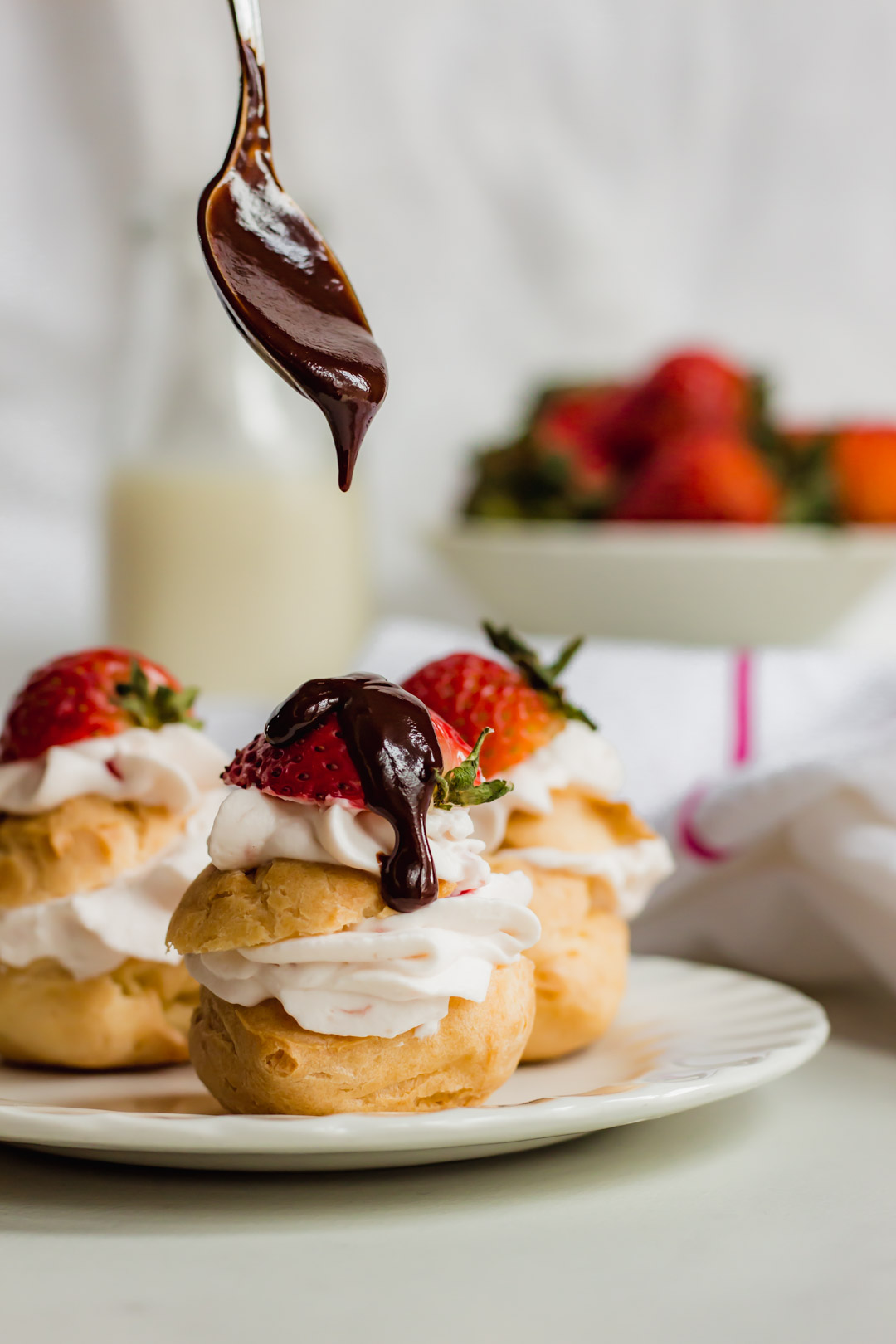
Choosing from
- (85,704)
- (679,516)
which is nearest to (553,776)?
(85,704)

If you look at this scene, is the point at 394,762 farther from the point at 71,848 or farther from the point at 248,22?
the point at 248,22

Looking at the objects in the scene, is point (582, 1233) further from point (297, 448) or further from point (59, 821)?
point (297, 448)

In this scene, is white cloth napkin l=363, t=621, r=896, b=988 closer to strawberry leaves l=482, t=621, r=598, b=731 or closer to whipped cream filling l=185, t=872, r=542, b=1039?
strawberry leaves l=482, t=621, r=598, b=731

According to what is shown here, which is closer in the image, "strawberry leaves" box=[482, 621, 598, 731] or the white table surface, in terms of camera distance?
the white table surface

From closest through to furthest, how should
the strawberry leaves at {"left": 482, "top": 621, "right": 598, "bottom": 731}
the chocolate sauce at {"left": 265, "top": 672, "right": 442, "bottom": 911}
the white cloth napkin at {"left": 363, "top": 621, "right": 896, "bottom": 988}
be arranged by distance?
the chocolate sauce at {"left": 265, "top": 672, "right": 442, "bottom": 911} < the strawberry leaves at {"left": 482, "top": 621, "right": 598, "bottom": 731} < the white cloth napkin at {"left": 363, "top": 621, "right": 896, "bottom": 988}

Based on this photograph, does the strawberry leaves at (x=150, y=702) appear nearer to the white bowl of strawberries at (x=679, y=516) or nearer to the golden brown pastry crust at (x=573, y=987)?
the golden brown pastry crust at (x=573, y=987)

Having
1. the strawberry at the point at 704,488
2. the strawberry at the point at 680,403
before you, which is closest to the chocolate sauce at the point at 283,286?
the strawberry at the point at 704,488

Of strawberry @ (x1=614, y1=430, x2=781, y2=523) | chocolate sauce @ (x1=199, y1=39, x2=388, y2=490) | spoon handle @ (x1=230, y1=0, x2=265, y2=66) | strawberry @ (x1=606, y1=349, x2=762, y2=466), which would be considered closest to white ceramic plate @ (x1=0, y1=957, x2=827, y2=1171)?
chocolate sauce @ (x1=199, y1=39, x2=388, y2=490)
